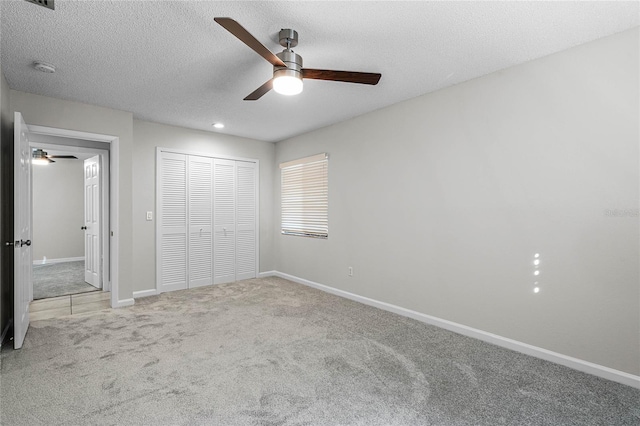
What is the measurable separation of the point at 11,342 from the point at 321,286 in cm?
343

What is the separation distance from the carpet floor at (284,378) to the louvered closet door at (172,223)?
4.19 feet

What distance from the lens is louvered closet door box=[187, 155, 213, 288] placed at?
16.4 ft

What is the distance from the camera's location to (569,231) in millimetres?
2531

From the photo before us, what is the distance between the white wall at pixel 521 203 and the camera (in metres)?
2.32

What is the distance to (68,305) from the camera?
407cm

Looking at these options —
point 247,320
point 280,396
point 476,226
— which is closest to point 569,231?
point 476,226

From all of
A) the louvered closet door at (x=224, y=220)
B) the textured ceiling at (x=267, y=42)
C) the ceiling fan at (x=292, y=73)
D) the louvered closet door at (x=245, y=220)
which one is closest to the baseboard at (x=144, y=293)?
the louvered closet door at (x=224, y=220)

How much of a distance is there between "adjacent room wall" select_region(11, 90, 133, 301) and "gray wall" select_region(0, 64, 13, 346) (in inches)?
10.7

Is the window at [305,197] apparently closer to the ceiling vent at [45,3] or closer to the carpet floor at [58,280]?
the carpet floor at [58,280]

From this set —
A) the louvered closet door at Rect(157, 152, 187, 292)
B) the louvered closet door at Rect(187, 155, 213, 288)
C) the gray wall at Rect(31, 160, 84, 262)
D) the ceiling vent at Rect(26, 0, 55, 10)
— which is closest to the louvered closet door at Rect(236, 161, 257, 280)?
the louvered closet door at Rect(187, 155, 213, 288)

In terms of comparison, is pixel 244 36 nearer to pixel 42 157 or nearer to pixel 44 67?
pixel 44 67

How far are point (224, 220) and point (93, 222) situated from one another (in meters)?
2.06

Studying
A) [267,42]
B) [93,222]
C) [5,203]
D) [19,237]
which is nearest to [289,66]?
[267,42]

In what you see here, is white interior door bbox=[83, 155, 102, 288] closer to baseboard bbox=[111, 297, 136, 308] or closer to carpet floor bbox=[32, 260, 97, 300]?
carpet floor bbox=[32, 260, 97, 300]
